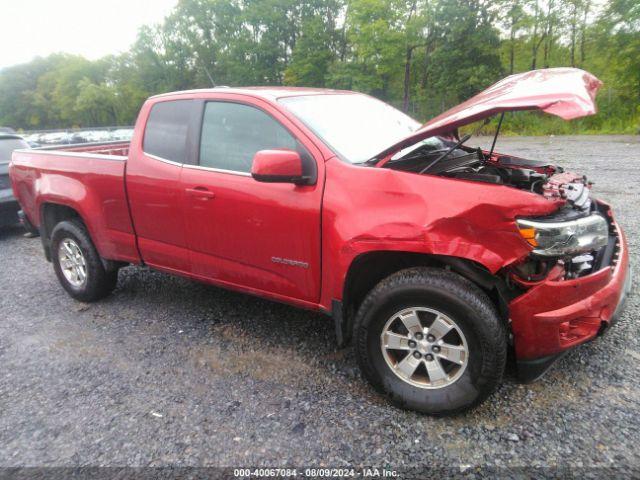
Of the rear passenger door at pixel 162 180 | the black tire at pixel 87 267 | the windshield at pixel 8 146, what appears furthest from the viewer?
the windshield at pixel 8 146

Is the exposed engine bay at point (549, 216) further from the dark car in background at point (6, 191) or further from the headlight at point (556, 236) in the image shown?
the dark car in background at point (6, 191)

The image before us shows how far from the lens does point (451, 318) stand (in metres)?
2.40

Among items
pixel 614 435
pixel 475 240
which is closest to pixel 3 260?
pixel 475 240

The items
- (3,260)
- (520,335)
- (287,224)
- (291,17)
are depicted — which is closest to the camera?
(520,335)

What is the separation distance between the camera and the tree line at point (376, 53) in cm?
2242

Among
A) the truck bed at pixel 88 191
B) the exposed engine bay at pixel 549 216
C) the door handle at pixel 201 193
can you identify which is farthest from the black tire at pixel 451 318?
the truck bed at pixel 88 191

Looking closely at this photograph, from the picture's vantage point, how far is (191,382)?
117 inches

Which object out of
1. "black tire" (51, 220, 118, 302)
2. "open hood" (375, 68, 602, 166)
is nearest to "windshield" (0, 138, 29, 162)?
"black tire" (51, 220, 118, 302)

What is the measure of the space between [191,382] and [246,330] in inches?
29.0

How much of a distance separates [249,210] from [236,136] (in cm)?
59

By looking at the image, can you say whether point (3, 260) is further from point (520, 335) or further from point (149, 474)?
point (520, 335)

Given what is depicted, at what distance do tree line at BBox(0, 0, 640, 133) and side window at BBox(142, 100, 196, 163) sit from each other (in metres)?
0.47

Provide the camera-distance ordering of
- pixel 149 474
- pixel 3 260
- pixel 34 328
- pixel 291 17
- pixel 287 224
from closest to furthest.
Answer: pixel 149 474
pixel 287 224
pixel 34 328
pixel 3 260
pixel 291 17

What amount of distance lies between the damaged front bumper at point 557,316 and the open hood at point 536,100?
829 mm
